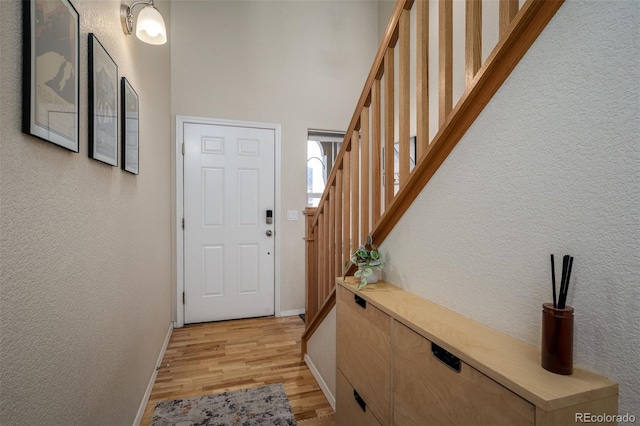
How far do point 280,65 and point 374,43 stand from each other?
3.90 ft

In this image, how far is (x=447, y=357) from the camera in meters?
0.85

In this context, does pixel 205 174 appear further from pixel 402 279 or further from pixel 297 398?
pixel 402 279

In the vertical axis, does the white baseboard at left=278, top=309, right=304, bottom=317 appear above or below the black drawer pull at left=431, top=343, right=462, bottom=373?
below

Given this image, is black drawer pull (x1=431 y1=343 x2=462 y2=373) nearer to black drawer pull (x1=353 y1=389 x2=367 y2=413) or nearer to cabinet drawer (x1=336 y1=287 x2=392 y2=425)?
cabinet drawer (x1=336 y1=287 x2=392 y2=425)

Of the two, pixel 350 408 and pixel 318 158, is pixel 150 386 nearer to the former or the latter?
pixel 350 408

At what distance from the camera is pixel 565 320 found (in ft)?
2.17

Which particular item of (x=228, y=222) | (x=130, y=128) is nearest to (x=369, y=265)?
(x=130, y=128)

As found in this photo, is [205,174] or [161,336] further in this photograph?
[205,174]

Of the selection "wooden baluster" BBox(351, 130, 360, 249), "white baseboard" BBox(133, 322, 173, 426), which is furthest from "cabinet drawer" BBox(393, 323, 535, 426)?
"white baseboard" BBox(133, 322, 173, 426)

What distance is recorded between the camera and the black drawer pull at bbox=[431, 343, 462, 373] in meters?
0.82

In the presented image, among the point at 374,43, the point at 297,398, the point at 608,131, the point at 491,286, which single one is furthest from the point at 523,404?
the point at 374,43

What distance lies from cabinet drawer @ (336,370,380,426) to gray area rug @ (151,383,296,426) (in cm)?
36

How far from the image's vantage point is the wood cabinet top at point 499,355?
2.03ft

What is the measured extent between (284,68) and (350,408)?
3171 millimetres
